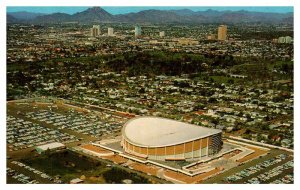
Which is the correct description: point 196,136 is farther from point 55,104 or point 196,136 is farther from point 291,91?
point 291,91

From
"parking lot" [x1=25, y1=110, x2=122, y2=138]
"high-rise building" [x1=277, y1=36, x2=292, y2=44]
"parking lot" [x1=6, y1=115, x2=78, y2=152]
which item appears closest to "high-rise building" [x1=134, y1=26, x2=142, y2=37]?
"high-rise building" [x1=277, y1=36, x2=292, y2=44]

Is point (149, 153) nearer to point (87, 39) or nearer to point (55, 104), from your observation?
point (55, 104)

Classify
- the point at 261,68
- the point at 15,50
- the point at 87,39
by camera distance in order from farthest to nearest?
1. the point at 87,39
2. the point at 15,50
3. the point at 261,68

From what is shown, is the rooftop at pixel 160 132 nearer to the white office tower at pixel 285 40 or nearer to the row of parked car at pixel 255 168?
the row of parked car at pixel 255 168

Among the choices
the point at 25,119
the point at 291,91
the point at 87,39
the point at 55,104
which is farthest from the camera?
the point at 87,39

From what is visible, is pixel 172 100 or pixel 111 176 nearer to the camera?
pixel 111 176

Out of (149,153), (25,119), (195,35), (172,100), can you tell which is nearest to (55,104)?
(25,119)

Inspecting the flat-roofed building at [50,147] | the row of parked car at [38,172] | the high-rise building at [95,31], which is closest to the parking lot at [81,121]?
the flat-roofed building at [50,147]

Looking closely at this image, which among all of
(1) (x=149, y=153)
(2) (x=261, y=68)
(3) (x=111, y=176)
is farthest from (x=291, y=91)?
(3) (x=111, y=176)
